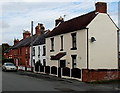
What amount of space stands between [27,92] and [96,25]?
51.2 ft

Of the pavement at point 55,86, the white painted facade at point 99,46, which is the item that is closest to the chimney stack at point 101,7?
the white painted facade at point 99,46

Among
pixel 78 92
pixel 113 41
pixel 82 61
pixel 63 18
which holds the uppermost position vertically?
pixel 63 18

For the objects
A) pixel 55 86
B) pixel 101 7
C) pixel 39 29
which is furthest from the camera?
pixel 39 29

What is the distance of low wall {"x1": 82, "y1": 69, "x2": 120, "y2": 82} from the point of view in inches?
950

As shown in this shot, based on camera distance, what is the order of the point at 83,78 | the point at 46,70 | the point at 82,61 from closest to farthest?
the point at 83,78 → the point at 82,61 → the point at 46,70

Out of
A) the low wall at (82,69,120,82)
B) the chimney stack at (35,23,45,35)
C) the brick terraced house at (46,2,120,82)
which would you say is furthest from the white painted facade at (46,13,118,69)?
the chimney stack at (35,23,45,35)

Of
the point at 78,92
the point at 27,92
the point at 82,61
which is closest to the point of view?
the point at 27,92

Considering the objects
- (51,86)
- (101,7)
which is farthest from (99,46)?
(51,86)

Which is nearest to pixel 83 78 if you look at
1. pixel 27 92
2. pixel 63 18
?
pixel 27 92

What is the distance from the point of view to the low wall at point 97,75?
79.2 ft

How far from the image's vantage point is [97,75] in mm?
24453

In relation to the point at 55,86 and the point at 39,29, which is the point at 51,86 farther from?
the point at 39,29

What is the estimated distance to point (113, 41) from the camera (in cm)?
2973

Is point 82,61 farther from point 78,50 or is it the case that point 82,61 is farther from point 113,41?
point 113,41
